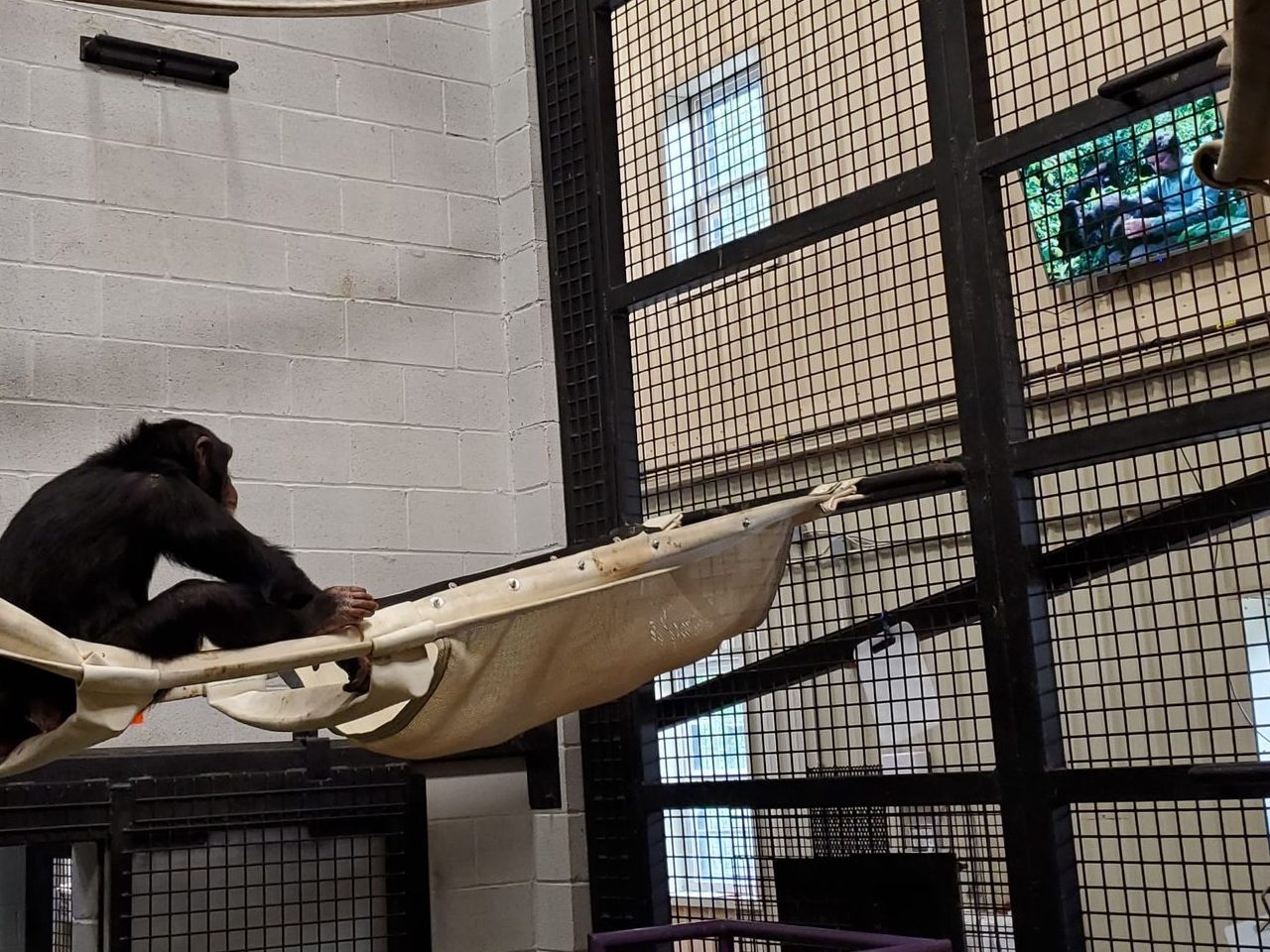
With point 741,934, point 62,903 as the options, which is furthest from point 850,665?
point 62,903

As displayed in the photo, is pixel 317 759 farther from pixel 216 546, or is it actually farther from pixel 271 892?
pixel 216 546

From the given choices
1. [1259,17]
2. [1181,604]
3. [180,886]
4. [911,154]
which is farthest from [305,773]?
[911,154]

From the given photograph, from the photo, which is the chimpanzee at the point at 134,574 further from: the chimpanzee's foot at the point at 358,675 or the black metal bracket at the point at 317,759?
the black metal bracket at the point at 317,759

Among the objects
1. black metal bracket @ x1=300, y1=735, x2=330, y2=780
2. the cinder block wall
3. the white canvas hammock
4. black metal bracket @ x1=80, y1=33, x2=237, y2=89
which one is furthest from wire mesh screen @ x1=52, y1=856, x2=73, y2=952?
black metal bracket @ x1=80, y1=33, x2=237, y2=89

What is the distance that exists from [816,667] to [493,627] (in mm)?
1131

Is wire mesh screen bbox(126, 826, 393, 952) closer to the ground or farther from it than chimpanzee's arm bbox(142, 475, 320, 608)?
closer to the ground

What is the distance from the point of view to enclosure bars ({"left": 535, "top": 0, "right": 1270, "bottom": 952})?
250 centimetres

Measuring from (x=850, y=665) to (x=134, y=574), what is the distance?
1.62m

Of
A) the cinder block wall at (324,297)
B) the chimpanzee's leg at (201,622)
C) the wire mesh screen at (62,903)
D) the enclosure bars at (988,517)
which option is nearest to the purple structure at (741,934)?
the enclosure bars at (988,517)

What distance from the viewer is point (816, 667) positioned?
3174mm

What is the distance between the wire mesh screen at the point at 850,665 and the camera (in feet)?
10.6

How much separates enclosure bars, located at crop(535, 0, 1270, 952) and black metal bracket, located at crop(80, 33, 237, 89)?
1219mm

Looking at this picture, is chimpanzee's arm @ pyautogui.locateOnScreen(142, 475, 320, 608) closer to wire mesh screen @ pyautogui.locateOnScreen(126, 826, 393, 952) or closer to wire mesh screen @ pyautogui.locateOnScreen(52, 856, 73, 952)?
wire mesh screen @ pyautogui.locateOnScreen(126, 826, 393, 952)

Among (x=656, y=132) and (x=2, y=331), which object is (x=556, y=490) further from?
(x=2, y=331)
